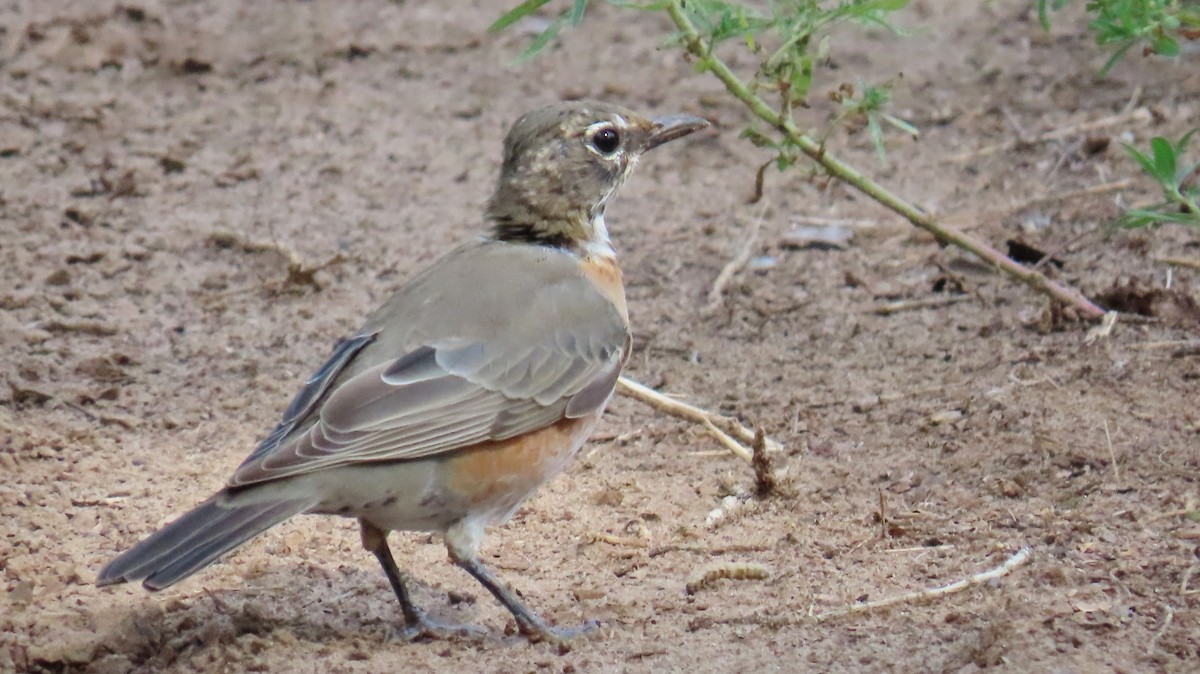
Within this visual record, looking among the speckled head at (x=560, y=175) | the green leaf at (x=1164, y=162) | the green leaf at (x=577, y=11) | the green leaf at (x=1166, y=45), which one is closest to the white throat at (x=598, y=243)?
the speckled head at (x=560, y=175)

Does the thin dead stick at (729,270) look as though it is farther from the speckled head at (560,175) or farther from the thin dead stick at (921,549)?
the thin dead stick at (921,549)

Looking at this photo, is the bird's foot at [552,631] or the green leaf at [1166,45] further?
the green leaf at [1166,45]

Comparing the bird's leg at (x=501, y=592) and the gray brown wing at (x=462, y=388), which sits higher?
the gray brown wing at (x=462, y=388)

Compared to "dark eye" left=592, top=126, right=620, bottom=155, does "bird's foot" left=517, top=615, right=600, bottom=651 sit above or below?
below

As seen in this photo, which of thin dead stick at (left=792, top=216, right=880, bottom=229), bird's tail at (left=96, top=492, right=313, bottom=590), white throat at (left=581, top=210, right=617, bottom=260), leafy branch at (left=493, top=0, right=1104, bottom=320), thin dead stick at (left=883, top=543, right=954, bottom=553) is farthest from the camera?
thin dead stick at (left=792, top=216, right=880, bottom=229)

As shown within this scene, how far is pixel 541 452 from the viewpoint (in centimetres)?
528

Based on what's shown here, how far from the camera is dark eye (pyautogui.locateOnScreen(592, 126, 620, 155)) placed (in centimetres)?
606

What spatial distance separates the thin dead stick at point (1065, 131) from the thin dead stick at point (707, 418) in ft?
10.1

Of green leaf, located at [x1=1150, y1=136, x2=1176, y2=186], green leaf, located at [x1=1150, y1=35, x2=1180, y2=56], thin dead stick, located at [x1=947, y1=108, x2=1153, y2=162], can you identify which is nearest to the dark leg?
green leaf, located at [x1=1150, y1=136, x2=1176, y2=186]

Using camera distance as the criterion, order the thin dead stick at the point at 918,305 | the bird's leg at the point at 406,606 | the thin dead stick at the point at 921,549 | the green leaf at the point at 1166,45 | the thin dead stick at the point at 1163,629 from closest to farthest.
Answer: the thin dead stick at the point at 1163,629 → the bird's leg at the point at 406,606 → the thin dead stick at the point at 921,549 → the green leaf at the point at 1166,45 → the thin dead stick at the point at 918,305

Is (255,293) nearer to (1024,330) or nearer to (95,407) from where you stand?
(95,407)

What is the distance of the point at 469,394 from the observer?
5188 millimetres

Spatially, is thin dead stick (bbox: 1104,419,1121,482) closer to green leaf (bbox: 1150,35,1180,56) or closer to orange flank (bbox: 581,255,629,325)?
green leaf (bbox: 1150,35,1180,56)

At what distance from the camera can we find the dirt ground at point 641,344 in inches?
191
